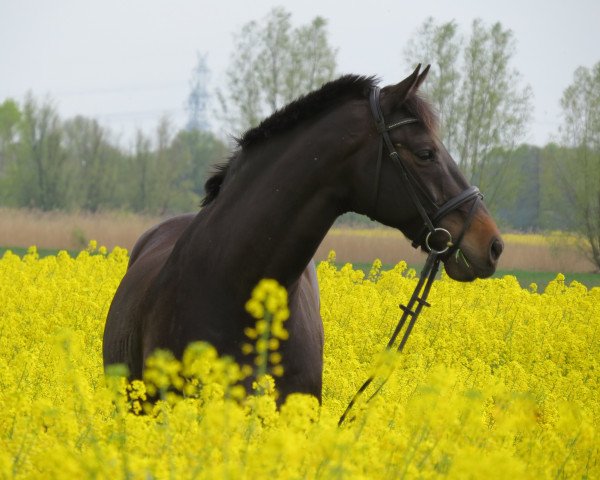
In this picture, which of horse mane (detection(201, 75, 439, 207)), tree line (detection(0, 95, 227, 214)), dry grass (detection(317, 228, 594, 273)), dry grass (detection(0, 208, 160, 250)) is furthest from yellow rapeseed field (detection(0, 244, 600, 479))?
tree line (detection(0, 95, 227, 214))

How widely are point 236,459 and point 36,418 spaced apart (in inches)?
24.7

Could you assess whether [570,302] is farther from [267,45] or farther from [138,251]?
[267,45]

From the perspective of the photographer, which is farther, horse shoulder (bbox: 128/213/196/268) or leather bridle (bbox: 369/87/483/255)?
horse shoulder (bbox: 128/213/196/268)

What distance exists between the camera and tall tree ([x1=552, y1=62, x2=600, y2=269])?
32.9 metres

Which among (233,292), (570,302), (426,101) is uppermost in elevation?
(426,101)

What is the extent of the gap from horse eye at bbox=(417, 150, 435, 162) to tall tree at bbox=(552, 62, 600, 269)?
2930 cm

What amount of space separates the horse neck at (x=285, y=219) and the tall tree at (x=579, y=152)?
29.3m

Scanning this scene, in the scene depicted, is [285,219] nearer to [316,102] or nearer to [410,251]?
[316,102]

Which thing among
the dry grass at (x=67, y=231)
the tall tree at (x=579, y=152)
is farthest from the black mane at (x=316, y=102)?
the tall tree at (x=579, y=152)

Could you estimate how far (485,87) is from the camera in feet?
106

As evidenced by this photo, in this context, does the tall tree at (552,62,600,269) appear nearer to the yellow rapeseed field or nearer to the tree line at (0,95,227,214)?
the tree line at (0,95,227,214)

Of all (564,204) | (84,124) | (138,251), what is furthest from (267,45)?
(138,251)

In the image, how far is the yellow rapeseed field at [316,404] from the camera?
9.26 feet

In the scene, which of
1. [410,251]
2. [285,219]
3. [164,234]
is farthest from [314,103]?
[410,251]
